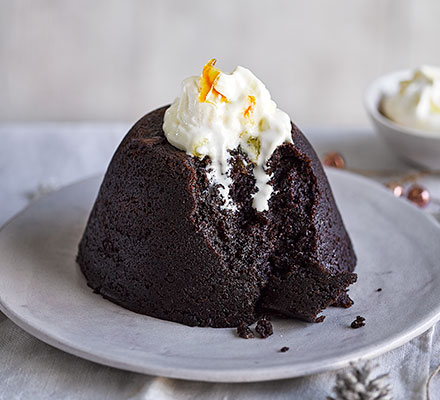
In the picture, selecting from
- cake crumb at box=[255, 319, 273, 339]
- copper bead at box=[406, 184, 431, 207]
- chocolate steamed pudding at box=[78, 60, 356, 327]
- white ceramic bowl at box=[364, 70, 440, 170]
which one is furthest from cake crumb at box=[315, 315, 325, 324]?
white ceramic bowl at box=[364, 70, 440, 170]

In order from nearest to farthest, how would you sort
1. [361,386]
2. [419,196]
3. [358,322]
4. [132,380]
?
[361,386] → [132,380] → [358,322] → [419,196]

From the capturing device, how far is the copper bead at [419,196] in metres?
2.59

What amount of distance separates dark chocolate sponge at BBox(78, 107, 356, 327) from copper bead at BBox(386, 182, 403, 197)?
0.82m

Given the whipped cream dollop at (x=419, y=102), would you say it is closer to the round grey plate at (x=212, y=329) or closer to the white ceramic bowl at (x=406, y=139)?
the white ceramic bowl at (x=406, y=139)

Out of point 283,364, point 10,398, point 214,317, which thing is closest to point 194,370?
point 283,364

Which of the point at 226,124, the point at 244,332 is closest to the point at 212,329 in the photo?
the point at 244,332

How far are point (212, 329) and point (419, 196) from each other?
1.20 meters

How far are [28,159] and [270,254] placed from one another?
148 cm

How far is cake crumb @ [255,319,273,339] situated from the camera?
5.52 ft

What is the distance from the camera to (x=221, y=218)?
1.80 metres

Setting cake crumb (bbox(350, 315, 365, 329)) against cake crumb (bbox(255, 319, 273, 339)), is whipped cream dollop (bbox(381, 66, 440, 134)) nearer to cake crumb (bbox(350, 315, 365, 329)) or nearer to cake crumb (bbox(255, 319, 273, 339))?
cake crumb (bbox(350, 315, 365, 329))

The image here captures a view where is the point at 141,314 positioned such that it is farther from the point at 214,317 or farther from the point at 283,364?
the point at 283,364

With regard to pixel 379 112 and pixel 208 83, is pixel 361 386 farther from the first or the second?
pixel 379 112

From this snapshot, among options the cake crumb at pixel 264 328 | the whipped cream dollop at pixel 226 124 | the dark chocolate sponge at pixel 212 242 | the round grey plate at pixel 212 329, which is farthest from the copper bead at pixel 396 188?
the cake crumb at pixel 264 328
